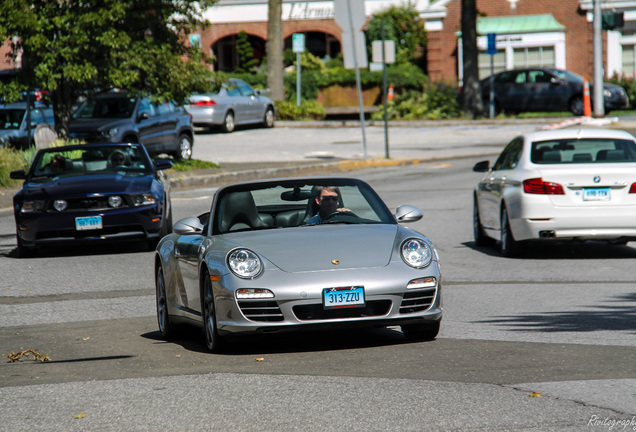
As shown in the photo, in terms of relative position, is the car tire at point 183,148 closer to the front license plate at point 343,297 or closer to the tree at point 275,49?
the tree at point 275,49

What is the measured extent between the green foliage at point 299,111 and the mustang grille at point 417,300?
35665mm

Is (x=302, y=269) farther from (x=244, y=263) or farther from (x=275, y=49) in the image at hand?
(x=275, y=49)

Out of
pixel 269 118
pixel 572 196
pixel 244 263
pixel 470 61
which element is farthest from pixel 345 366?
pixel 470 61

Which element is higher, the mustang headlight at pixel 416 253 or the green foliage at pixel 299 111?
the mustang headlight at pixel 416 253

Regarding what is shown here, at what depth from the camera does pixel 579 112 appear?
39312 millimetres

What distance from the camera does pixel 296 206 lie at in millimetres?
8484

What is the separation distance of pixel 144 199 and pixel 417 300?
7170 mm

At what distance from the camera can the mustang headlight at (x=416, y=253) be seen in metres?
7.45

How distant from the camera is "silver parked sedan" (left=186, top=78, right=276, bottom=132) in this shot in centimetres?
3600

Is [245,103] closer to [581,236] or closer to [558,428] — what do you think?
[581,236]

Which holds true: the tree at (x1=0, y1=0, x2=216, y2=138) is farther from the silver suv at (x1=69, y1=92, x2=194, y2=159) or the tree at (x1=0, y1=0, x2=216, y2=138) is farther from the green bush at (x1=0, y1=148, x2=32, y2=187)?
the green bush at (x1=0, y1=148, x2=32, y2=187)

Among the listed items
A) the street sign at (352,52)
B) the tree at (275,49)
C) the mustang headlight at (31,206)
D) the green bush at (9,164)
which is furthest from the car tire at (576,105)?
the mustang headlight at (31,206)

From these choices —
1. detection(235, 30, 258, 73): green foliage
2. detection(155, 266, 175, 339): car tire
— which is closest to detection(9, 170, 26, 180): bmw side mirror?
detection(155, 266, 175, 339): car tire

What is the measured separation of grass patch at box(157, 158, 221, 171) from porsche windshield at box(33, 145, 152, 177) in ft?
33.5
